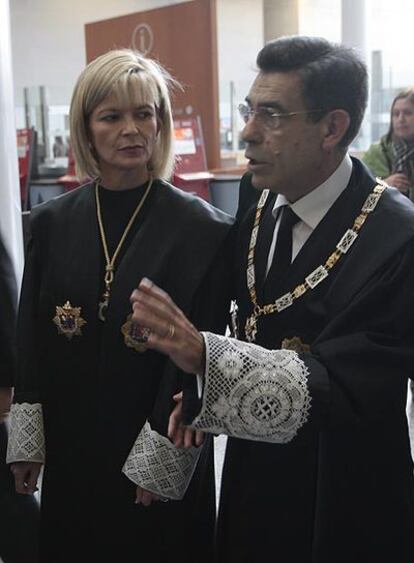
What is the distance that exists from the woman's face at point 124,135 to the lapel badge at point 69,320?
34cm

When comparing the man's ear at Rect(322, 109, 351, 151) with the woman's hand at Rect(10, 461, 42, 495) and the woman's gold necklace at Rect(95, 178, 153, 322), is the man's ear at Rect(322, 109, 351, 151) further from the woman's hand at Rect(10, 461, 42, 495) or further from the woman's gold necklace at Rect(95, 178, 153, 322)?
the woman's hand at Rect(10, 461, 42, 495)

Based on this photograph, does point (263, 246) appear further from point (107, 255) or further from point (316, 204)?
point (107, 255)

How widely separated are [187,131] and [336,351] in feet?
25.1

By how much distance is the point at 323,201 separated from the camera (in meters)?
1.65

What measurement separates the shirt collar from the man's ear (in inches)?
→ 2.3

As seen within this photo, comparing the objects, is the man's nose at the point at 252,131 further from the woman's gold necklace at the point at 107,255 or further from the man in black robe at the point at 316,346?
the woman's gold necklace at the point at 107,255

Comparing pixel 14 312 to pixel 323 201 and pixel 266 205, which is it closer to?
pixel 266 205

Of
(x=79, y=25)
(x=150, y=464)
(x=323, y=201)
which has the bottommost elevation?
(x=150, y=464)

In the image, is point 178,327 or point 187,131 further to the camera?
point 187,131

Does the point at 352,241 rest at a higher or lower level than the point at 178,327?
higher

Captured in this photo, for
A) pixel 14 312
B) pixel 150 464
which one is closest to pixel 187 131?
A: pixel 14 312

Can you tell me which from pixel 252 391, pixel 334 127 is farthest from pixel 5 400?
pixel 334 127

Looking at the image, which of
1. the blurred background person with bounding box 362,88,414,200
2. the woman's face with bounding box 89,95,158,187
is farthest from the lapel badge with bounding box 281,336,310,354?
the blurred background person with bounding box 362,88,414,200

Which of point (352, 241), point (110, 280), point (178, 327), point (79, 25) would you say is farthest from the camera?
point (79, 25)
